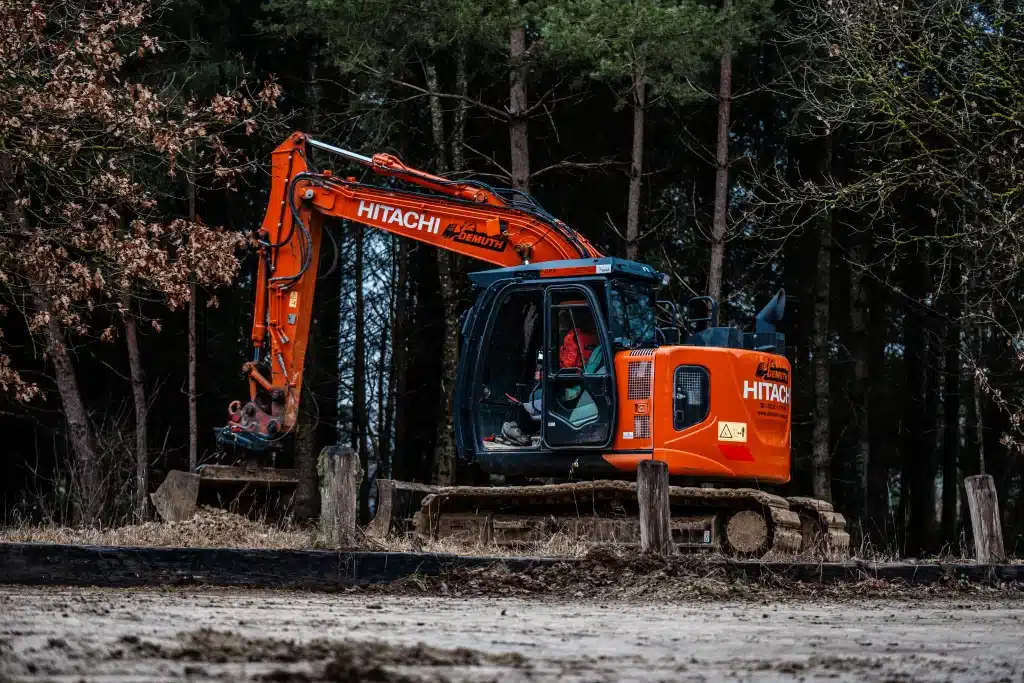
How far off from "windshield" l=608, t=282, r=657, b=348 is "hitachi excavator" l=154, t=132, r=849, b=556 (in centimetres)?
2

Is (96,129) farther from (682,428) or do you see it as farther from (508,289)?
(682,428)

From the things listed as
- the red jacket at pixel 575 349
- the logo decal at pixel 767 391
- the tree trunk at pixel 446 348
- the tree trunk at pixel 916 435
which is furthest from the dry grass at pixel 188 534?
the tree trunk at pixel 916 435

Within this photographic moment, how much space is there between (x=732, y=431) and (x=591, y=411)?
148 centimetres

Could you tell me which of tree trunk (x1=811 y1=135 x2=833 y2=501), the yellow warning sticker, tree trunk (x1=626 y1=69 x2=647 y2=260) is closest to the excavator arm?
the yellow warning sticker

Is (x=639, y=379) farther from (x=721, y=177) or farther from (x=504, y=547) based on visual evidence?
(x=721, y=177)

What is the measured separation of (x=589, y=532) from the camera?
15.1 metres

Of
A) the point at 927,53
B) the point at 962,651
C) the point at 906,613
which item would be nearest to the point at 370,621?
the point at 962,651

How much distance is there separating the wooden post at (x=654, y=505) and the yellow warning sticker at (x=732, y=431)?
3321 millimetres

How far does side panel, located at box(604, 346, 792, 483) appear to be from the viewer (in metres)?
14.9


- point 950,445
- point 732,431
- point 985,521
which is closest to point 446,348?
point 732,431

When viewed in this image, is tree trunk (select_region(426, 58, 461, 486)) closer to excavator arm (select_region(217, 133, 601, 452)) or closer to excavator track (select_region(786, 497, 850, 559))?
excavator arm (select_region(217, 133, 601, 452))

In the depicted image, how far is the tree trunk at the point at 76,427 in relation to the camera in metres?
17.1

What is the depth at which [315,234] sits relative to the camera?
60.3 feet

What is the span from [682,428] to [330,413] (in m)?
17.9
